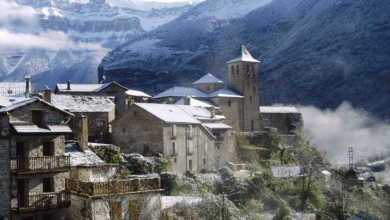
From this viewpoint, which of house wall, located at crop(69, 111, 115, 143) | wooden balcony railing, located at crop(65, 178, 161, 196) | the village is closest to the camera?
wooden balcony railing, located at crop(65, 178, 161, 196)

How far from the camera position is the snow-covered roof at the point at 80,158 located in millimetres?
29578

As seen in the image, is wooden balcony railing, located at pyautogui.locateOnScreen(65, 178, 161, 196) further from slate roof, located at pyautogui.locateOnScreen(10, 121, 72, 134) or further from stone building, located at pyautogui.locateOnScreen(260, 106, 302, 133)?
stone building, located at pyautogui.locateOnScreen(260, 106, 302, 133)

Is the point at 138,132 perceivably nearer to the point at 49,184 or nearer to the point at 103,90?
the point at 103,90

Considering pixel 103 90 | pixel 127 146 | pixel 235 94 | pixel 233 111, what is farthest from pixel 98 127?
pixel 235 94

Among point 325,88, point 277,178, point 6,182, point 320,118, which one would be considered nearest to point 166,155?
point 277,178

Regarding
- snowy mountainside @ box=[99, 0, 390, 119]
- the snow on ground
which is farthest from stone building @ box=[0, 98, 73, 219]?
snowy mountainside @ box=[99, 0, 390, 119]

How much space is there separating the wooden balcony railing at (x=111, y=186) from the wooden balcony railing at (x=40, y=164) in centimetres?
114

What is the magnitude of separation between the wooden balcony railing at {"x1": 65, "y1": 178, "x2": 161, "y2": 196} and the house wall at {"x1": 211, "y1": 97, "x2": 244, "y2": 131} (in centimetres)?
4541

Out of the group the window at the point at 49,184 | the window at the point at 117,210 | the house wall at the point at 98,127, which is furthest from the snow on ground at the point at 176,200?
the house wall at the point at 98,127

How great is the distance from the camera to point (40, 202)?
86.6 ft

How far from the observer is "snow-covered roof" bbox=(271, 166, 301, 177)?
4892 centimetres

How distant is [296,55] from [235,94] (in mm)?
63559

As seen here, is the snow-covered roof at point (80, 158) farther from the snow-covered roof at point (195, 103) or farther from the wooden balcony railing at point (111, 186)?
the snow-covered roof at point (195, 103)

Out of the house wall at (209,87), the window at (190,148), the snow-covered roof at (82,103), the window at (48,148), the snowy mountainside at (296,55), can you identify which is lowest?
the window at (190,148)
